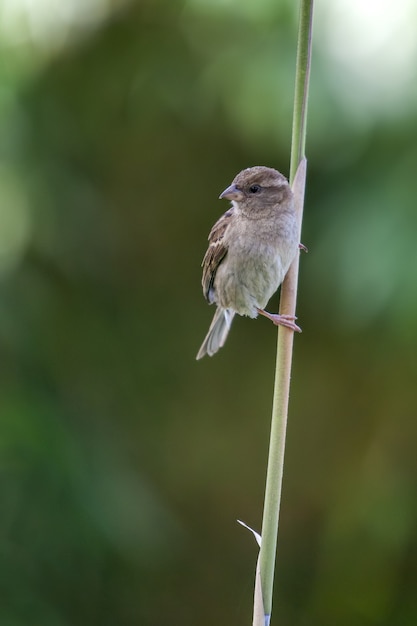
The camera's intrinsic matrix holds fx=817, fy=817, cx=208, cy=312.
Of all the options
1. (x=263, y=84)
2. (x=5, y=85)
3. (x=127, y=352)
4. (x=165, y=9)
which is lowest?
(x=127, y=352)

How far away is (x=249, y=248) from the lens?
168cm

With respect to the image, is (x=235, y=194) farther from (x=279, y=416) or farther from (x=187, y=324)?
(x=187, y=324)

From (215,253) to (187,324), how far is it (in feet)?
6.63

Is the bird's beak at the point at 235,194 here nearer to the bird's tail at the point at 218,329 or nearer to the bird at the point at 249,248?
the bird at the point at 249,248

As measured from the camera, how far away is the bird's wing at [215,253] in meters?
1.75

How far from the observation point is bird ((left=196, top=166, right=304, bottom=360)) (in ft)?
4.88

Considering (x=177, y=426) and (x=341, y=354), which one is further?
(x=177, y=426)

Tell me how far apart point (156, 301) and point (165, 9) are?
1256 mm

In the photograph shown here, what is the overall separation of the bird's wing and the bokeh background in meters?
0.73

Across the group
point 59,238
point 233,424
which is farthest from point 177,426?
point 59,238

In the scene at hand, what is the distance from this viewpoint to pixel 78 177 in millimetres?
3285

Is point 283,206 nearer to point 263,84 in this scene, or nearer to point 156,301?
point 263,84

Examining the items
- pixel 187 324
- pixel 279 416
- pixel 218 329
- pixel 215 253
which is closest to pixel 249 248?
pixel 215 253

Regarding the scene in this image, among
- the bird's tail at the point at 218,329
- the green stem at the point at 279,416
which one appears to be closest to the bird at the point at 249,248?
the bird's tail at the point at 218,329
